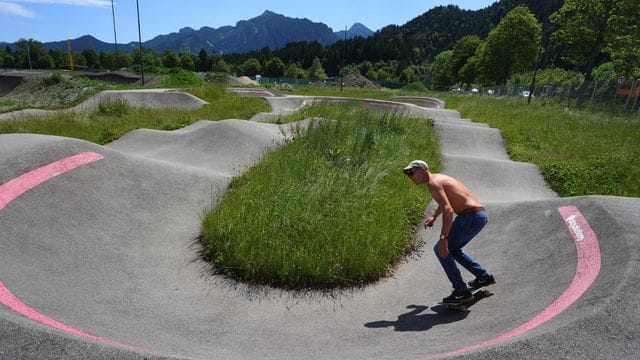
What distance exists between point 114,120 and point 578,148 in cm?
1896

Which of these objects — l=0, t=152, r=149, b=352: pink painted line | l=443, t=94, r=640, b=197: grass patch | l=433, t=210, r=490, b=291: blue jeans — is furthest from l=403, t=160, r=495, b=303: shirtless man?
l=443, t=94, r=640, b=197: grass patch

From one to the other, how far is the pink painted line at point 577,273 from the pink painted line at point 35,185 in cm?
381

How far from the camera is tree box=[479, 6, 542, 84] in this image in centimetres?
4862

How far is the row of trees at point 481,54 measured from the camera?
99.6 ft

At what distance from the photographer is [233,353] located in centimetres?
407

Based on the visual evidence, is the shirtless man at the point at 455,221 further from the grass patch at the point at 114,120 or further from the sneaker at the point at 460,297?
the grass patch at the point at 114,120

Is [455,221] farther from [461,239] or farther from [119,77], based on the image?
[119,77]

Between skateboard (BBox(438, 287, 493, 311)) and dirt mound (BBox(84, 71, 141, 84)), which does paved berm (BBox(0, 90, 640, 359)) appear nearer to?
skateboard (BBox(438, 287, 493, 311))

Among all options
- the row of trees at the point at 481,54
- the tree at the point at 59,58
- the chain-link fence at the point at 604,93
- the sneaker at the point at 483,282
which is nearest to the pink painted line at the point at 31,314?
the sneaker at the point at 483,282

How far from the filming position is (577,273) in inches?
187

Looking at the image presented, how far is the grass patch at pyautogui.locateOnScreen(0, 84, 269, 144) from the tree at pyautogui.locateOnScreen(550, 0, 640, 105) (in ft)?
85.8

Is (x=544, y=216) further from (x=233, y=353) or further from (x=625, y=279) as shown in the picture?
(x=233, y=353)

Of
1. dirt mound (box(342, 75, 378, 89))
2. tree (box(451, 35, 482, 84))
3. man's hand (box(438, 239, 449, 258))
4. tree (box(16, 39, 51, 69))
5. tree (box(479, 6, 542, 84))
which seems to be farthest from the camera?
tree (box(16, 39, 51, 69))

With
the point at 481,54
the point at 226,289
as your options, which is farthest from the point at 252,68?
the point at 226,289
